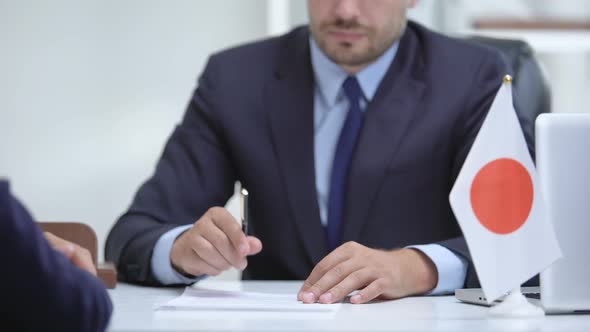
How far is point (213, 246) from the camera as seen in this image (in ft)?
5.68

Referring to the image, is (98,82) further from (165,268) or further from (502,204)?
(502,204)

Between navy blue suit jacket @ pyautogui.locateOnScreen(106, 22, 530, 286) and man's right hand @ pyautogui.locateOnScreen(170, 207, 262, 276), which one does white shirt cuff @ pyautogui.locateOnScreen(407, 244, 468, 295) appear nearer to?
man's right hand @ pyautogui.locateOnScreen(170, 207, 262, 276)

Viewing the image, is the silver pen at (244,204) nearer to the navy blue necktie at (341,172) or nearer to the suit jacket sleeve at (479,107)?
the navy blue necktie at (341,172)

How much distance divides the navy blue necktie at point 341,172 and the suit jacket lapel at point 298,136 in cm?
3

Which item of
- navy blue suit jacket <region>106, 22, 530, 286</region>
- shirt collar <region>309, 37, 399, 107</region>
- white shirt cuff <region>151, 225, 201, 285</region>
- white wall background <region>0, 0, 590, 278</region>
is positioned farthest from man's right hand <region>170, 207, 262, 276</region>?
white wall background <region>0, 0, 590, 278</region>


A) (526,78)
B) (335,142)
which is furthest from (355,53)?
(526,78)

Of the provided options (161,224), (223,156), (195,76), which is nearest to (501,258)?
(161,224)

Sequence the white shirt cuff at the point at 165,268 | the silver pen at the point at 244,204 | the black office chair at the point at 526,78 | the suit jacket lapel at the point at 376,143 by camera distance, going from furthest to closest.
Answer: the black office chair at the point at 526,78, the suit jacket lapel at the point at 376,143, the white shirt cuff at the point at 165,268, the silver pen at the point at 244,204

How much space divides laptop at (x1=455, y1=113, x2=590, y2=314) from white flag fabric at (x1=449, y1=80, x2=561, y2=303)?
0.05 m

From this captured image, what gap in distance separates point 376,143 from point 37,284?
1.45 m

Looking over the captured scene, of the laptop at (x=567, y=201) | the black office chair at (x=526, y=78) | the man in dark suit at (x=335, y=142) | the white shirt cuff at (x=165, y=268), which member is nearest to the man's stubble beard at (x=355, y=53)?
the man in dark suit at (x=335, y=142)

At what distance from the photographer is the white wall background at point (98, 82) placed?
363cm

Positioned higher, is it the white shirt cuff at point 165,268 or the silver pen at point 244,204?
the silver pen at point 244,204

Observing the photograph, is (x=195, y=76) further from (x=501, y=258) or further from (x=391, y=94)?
(x=501, y=258)
